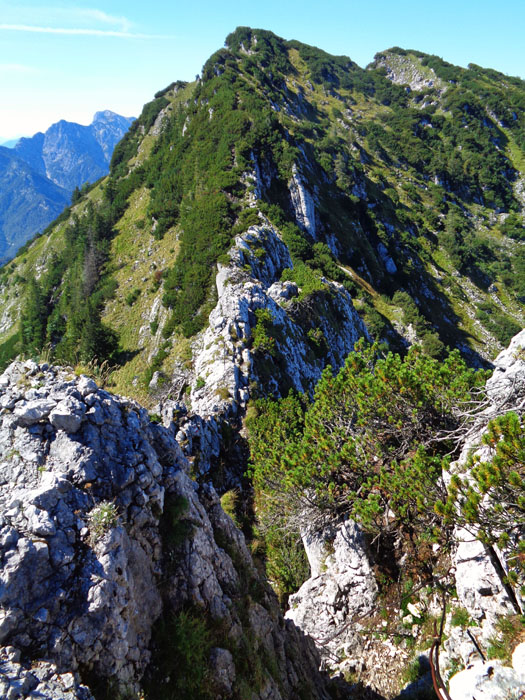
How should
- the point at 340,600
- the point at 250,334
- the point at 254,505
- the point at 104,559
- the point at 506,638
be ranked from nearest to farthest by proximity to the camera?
the point at 104,559, the point at 506,638, the point at 340,600, the point at 254,505, the point at 250,334

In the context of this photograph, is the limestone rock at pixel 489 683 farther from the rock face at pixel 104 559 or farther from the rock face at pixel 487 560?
the rock face at pixel 104 559

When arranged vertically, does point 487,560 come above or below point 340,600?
above

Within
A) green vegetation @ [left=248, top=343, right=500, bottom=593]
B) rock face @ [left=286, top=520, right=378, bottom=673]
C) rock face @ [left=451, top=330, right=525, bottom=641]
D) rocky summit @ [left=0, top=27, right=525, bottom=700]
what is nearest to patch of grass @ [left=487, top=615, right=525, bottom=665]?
rocky summit @ [left=0, top=27, right=525, bottom=700]

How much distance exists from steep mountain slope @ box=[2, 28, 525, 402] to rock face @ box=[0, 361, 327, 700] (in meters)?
13.4

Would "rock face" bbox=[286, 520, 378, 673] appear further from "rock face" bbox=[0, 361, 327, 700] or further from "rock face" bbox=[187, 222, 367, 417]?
"rock face" bbox=[187, 222, 367, 417]

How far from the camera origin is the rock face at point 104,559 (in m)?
4.99

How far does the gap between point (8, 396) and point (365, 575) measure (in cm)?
1100

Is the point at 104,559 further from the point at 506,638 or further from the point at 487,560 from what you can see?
the point at 487,560

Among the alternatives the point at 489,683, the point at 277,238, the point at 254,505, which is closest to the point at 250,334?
the point at 254,505

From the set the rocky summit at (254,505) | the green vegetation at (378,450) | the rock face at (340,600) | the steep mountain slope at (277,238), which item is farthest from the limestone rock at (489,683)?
the steep mountain slope at (277,238)

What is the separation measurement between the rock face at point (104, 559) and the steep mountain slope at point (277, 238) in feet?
43.9

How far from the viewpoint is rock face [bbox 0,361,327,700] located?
4.99 m

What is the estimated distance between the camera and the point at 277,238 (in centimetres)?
4356

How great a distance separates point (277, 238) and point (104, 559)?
41.6m
